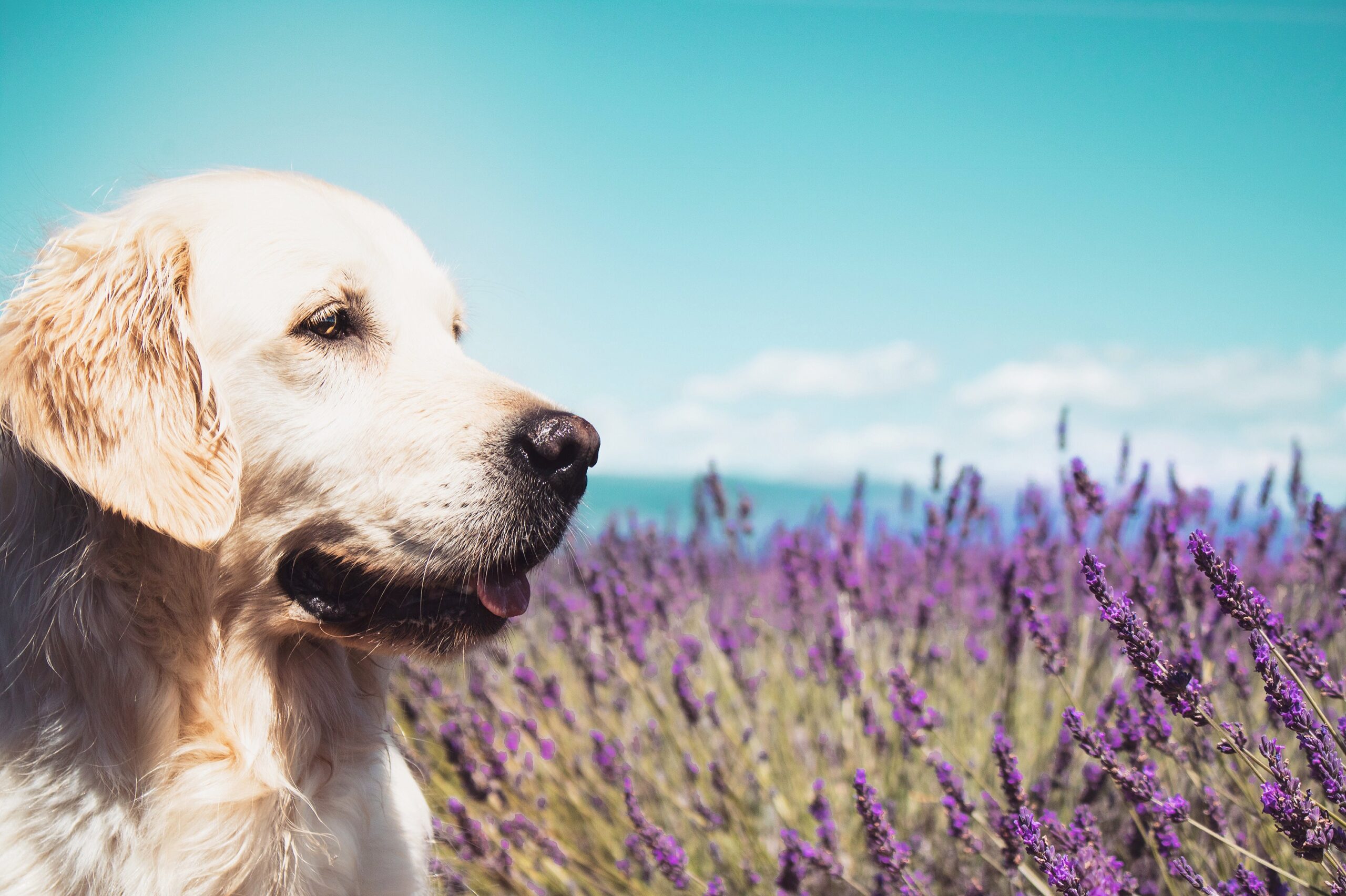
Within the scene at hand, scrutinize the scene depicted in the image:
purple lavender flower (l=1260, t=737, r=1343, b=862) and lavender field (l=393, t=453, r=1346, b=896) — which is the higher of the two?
purple lavender flower (l=1260, t=737, r=1343, b=862)

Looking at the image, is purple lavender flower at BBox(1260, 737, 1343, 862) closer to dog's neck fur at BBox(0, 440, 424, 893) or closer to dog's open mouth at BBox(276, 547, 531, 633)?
dog's open mouth at BBox(276, 547, 531, 633)

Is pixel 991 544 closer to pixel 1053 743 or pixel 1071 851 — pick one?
pixel 1053 743

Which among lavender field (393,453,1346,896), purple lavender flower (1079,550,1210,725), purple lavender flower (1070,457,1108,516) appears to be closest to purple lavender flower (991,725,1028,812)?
lavender field (393,453,1346,896)

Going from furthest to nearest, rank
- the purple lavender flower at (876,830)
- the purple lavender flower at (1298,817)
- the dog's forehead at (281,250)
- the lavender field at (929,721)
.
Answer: the dog's forehead at (281,250) → the purple lavender flower at (876,830) → the lavender field at (929,721) → the purple lavender flower at (1298,817)

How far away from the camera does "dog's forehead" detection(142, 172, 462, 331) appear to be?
1.54 m

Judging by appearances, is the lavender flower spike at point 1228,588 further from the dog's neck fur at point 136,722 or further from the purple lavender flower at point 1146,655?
the dog's neck fur at point 136,722

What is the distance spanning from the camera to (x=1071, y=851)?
1.36 meters

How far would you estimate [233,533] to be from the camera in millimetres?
1461

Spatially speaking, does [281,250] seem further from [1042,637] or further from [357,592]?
[1042,637]

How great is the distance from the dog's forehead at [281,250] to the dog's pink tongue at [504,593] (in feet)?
1.82

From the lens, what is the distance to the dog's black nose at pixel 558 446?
4.99 ft

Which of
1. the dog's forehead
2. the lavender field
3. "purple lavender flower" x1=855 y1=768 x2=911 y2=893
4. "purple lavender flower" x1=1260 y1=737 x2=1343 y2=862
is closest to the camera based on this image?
"purple lavender flower" x1=1260 y1=737 x2=1343 y2=862

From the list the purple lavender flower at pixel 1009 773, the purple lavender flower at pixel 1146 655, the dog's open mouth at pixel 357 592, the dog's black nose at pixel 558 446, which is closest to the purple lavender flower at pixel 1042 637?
the purple lavender flower at pixel 1009 773

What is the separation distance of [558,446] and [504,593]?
308 mm
